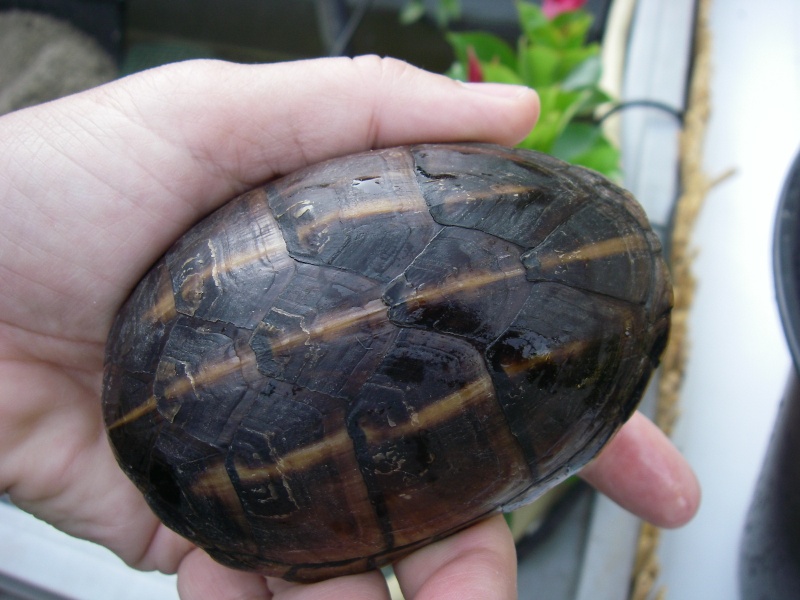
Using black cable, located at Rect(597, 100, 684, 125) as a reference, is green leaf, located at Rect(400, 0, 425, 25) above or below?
above

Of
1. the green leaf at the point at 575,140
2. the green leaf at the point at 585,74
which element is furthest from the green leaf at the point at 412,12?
the green leaf at the point at 575,140

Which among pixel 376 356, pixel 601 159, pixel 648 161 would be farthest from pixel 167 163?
pixel 648 161

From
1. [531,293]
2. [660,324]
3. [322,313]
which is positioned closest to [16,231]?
[322,313]

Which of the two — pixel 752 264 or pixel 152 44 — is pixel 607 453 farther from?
pixel 152 44

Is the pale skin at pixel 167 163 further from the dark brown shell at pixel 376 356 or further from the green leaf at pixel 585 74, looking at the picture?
the green leaf at pixel 585 74

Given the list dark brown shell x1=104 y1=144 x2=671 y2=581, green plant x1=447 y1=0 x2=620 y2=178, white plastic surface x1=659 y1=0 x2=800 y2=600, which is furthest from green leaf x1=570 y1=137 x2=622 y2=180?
dark brown shell x1=104 y1=144 x2=671 y2=581

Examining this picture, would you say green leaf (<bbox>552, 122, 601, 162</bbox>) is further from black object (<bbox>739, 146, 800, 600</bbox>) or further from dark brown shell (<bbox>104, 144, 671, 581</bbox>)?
dark brown shell (<bbox>104, 144, 671, 581</bbox>)
